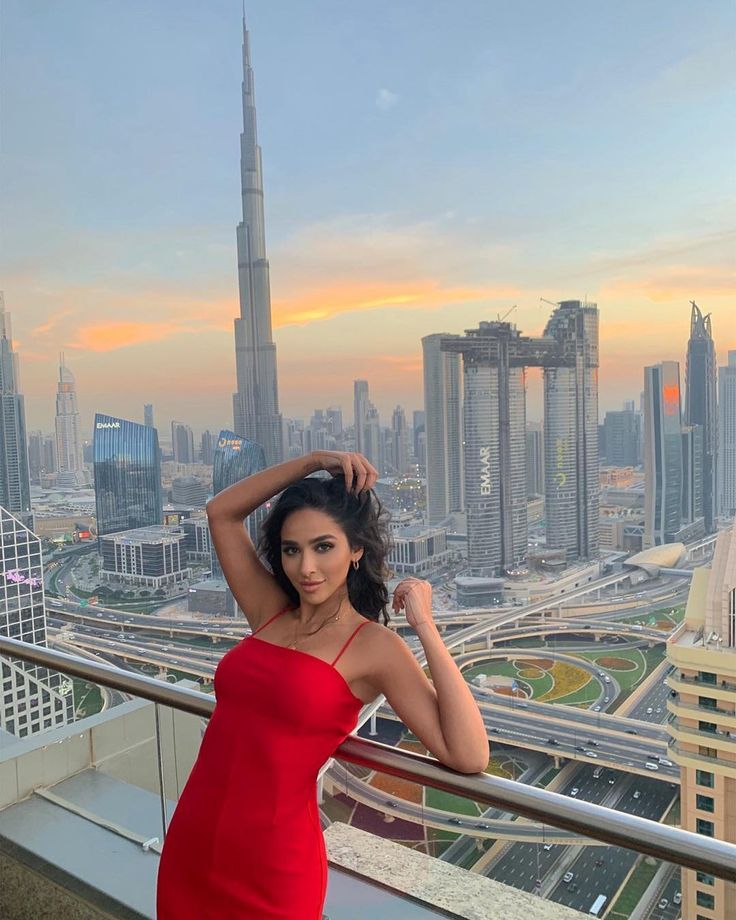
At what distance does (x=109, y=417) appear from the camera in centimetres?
1082

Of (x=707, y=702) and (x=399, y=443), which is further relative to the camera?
(x=399, y=443)

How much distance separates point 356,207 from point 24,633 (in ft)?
35.6

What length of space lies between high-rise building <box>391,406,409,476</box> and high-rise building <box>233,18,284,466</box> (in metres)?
1.37

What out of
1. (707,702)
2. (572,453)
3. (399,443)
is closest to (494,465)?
(572,453)

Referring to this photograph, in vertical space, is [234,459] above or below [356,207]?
below

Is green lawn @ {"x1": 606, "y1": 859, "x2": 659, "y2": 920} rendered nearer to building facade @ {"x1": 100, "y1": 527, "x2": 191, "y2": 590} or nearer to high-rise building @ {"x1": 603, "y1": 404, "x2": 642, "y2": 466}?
building facade @ {"x1": 100, "y1": 527, "x2": 191, "y2": 590}

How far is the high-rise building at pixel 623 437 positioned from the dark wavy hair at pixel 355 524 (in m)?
8.57

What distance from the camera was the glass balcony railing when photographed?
975 millimetres

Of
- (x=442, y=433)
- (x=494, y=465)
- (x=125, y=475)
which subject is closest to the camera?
(x=442, y=433)

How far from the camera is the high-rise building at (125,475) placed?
10078 millimetres

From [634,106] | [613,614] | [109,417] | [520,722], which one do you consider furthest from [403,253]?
[520,722]

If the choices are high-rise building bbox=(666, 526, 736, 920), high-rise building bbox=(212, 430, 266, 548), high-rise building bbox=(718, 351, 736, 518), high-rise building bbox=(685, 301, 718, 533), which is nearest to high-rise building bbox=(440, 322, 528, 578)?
high-rise building bbox=(685, 301, 718, 533)

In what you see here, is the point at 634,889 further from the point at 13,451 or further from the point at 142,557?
the point at 142,557

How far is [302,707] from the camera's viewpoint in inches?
39.3
